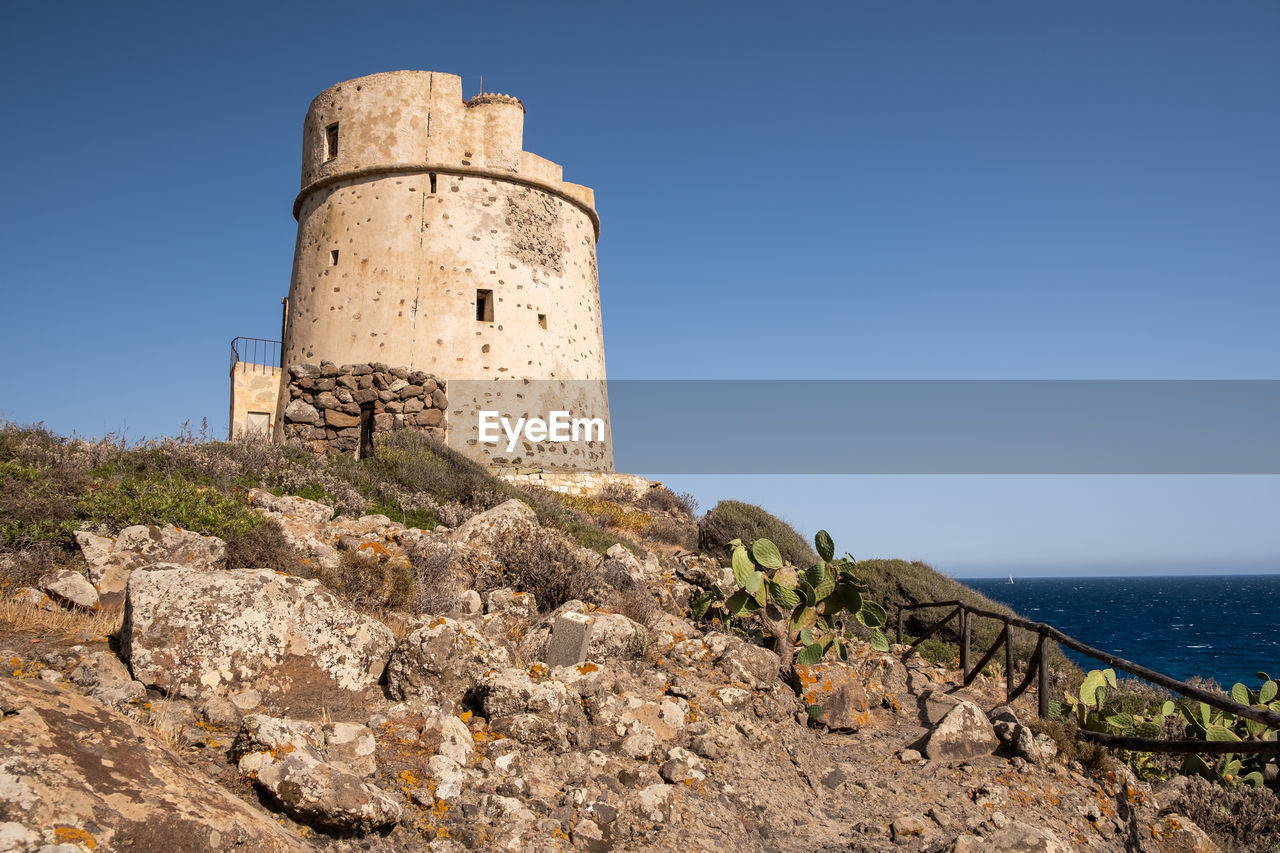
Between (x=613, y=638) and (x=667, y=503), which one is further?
(x=667, y=503)

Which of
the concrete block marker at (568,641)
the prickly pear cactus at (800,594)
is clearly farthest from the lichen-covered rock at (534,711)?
the prickly pear cactus at (800,594)

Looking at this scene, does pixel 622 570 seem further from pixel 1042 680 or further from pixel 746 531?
pixel 746 531

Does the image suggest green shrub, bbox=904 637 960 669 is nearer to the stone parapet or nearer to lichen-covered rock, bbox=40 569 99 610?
the stone parapet

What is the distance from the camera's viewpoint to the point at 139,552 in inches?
246

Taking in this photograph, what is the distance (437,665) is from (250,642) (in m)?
1.10

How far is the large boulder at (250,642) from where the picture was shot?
452cm

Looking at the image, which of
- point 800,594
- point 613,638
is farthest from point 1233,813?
point 613,638

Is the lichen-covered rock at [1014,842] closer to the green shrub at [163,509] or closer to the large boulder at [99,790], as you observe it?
the large boulder at [99,790]

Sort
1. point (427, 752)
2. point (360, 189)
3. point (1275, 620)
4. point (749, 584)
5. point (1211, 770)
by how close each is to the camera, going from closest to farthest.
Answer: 1. point (427, 752)
2. point (1211, 770)
3. point (749, 584)
4. point (360, 189)
5. point (1275, 620)

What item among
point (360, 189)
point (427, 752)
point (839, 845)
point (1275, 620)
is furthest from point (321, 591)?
point (1275, 620)

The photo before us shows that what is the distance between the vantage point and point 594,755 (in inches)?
186

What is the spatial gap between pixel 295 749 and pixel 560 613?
8.36ft

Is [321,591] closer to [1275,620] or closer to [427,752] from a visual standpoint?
[427,752]

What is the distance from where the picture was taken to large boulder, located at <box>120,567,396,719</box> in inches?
178
